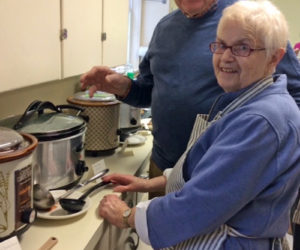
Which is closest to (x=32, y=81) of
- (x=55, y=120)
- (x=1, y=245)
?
(x=55, y=120)

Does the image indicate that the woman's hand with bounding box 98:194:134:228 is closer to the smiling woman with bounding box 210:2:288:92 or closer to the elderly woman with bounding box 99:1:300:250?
the elderly woman with bounding box 99:1:300:250

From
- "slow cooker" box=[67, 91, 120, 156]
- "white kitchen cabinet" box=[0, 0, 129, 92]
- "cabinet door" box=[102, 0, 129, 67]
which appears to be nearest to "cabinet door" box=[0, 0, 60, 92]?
"white kitchen cabinet" box=[0, 0, 129, 92]

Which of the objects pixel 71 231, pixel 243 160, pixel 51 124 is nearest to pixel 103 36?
pixel 51 124

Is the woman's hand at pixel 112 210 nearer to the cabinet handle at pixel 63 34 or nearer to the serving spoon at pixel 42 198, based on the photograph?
the serving spoon at pixel 42 198

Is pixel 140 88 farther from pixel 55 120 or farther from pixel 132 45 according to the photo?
pixel 132 45

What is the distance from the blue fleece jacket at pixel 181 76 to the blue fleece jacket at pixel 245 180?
1.15 feet

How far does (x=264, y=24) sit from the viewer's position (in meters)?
0.82

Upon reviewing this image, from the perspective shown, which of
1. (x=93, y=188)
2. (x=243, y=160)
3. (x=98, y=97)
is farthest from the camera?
(x=98, y=97)

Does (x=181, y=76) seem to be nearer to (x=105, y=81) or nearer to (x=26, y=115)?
(x=105, y=81)

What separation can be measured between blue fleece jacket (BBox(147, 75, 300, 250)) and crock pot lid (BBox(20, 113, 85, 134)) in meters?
0.44

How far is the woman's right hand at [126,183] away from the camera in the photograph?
1.26 metres

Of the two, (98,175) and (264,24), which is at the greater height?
(264,24)

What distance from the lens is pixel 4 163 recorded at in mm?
795

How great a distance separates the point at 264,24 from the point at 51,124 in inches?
28.6
